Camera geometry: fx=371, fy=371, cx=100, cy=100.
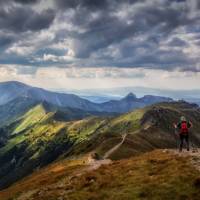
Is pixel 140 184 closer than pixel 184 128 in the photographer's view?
Yes

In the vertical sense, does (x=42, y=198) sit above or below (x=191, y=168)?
below

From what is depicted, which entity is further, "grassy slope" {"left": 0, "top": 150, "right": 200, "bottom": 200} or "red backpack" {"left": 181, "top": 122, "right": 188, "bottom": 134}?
"red backpack" {"left": 181, "top": 122, "right": 188, "bottom": 134}

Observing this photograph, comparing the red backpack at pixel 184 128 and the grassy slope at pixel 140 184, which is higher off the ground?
the red backpack at pixel 184 128

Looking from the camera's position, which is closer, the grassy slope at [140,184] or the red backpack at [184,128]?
the grassy slope at [140,184]

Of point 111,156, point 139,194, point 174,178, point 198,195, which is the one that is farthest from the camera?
point 111,156

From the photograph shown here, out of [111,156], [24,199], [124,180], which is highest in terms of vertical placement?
[124,180]

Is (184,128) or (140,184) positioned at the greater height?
(184,128)

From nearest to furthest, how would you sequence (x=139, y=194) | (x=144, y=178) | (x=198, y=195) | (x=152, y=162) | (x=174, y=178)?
(x=198, y=195) → (x=139, y=194) → (x=174, y=178) → (x=144, y=178) → (x=152, y=162)

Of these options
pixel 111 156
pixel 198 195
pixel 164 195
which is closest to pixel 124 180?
pixel 164 195

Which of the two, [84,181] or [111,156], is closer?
[84,181]

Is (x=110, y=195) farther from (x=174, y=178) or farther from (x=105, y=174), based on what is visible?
(x=105, y=174)

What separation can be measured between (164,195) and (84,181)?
11.9 m

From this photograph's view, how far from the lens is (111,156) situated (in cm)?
11300

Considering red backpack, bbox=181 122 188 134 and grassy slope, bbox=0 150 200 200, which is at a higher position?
red backpack, bbox=181 122 188 134
